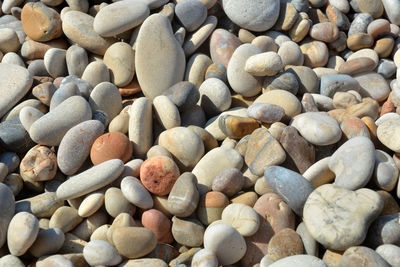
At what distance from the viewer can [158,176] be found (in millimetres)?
2096

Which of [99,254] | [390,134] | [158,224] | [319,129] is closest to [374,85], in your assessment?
[390,134]

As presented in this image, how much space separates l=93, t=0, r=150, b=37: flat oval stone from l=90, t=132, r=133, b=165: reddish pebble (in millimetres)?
802

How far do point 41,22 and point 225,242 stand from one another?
6.31 feet

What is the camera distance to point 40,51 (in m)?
2.89

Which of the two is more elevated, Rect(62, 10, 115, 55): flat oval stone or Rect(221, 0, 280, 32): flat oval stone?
Rect(221, 0, 280, 32): flat oval stone

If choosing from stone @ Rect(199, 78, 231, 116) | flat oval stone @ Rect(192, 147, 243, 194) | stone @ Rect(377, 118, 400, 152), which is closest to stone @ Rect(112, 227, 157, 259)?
flat oval stone @ Rect(192, 147, 243, 194)

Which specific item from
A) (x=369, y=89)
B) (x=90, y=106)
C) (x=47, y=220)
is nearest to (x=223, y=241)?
(x=47, y=220)

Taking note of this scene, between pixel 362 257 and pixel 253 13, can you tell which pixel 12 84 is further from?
pixel 362 257

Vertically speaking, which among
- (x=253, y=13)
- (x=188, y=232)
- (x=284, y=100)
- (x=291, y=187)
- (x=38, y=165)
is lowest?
(x=188, y=232)

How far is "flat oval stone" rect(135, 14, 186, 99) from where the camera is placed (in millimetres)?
2672

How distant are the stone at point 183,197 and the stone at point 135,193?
0.35 feet

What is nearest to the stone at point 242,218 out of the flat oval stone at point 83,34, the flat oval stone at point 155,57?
the flat oval stone at point 155,57

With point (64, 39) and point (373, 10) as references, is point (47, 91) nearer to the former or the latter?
point (64, 39)

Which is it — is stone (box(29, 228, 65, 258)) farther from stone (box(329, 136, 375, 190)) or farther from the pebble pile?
stone (box(329, 136, 375, 190))
